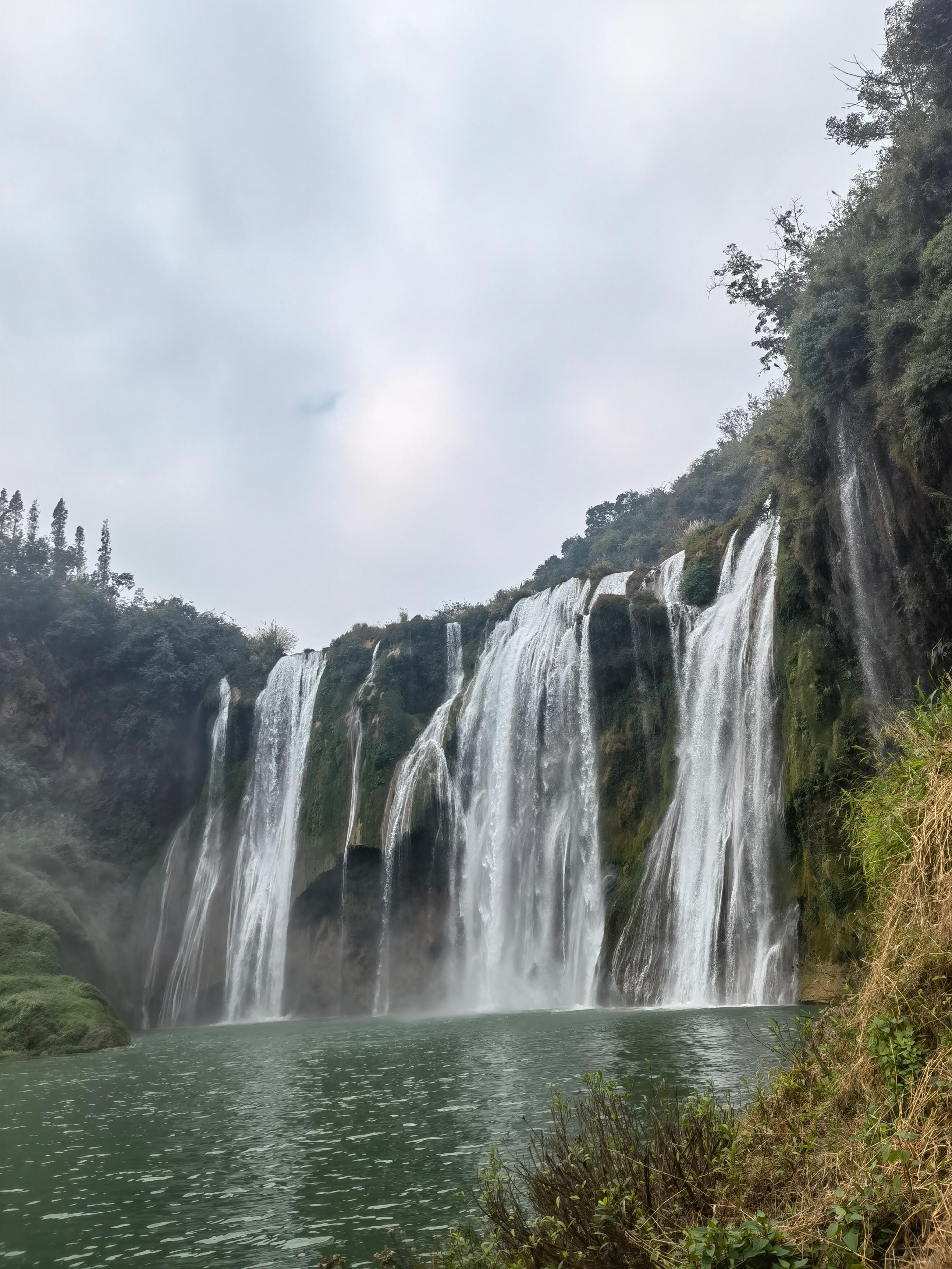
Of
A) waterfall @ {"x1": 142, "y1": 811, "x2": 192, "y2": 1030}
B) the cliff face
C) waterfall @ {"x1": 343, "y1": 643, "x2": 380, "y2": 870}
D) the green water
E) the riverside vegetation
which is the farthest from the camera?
waterfall @ {"x1": 142, "y1": 811, "x2": 192, "y2": 1030}

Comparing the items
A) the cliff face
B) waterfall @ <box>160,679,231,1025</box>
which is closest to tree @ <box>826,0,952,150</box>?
the cliff face

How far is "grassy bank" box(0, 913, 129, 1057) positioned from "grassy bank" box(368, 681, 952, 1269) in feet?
65.2

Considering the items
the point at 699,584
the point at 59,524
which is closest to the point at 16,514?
the point at 59,524

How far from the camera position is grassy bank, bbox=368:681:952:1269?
3572 mm

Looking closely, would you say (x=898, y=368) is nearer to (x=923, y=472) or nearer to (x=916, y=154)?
(x=923, y=472)

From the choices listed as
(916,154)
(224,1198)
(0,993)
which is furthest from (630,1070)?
(0,993)

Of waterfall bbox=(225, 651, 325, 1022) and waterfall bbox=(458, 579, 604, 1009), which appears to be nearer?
waterfall bbox=(458, 579, 604, 1009)

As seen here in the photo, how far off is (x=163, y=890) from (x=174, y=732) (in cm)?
757

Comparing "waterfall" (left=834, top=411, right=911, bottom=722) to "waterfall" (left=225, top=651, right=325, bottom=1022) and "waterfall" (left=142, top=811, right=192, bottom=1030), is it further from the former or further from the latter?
"waterfall" (left=142, top=811, right=192, bottom=1030)

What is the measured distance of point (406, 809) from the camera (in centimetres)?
3350

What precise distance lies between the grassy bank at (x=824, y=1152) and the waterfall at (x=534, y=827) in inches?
839

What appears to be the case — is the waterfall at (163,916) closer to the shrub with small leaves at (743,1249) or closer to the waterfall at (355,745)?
the waterfall at (355,745)

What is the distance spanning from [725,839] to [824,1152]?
1921 centimetres

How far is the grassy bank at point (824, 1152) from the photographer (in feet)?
11.7
